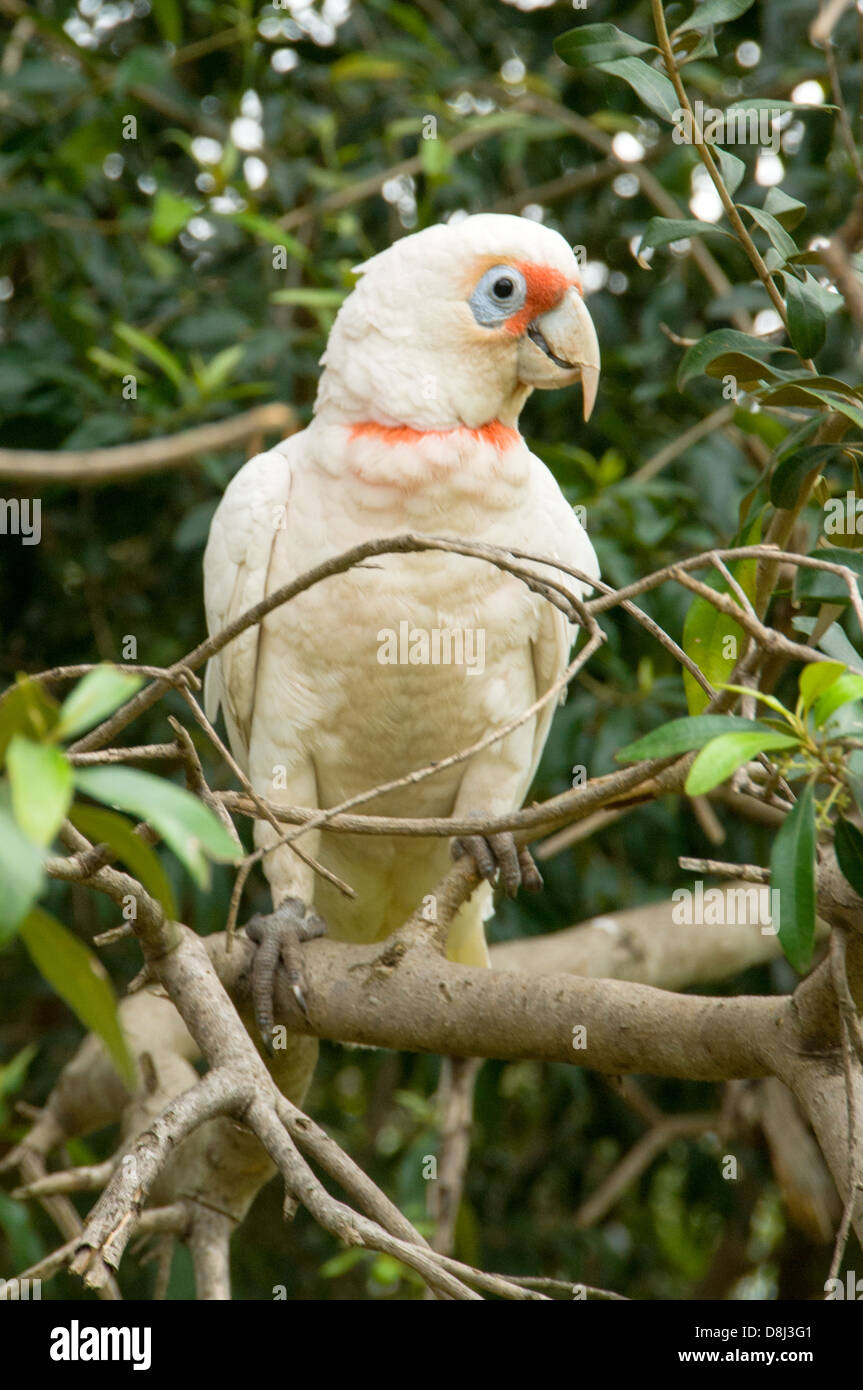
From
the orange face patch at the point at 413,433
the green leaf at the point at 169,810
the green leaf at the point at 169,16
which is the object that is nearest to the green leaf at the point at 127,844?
the green leaf at the point at 169,810

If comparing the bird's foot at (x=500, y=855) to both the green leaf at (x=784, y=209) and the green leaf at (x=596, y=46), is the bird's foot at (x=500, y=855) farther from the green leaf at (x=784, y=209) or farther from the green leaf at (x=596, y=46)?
the green leaf at (x=596, y=46)

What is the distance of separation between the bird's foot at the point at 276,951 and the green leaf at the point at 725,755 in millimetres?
990

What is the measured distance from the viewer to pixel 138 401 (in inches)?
106

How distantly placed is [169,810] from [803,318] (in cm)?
106

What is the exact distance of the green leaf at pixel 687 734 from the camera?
1069 mm

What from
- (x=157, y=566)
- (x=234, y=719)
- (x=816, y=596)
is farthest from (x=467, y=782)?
(x=157, y=566)

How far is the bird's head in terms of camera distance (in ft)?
6.89

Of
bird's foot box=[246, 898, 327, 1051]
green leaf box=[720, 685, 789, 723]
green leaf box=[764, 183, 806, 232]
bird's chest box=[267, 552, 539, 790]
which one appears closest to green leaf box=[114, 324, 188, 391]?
bird's chest box=[267, 552, 539, 790]

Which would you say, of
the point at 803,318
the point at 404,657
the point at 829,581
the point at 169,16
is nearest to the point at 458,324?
the point at 404,657

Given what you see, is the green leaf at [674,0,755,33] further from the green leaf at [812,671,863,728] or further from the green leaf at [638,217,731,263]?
the green leaf at [812,671,863,728]

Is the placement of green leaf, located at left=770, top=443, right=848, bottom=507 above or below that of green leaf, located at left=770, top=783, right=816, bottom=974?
above

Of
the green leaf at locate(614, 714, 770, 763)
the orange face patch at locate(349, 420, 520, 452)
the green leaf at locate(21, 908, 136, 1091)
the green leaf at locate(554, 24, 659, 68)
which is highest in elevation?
the green leaf at locate(554, 24, 659, 68)

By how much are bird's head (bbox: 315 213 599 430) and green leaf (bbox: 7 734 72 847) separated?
1.47m

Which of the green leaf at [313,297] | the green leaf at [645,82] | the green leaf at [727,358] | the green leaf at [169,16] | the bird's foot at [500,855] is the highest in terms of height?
the green leaf at [169,16]
